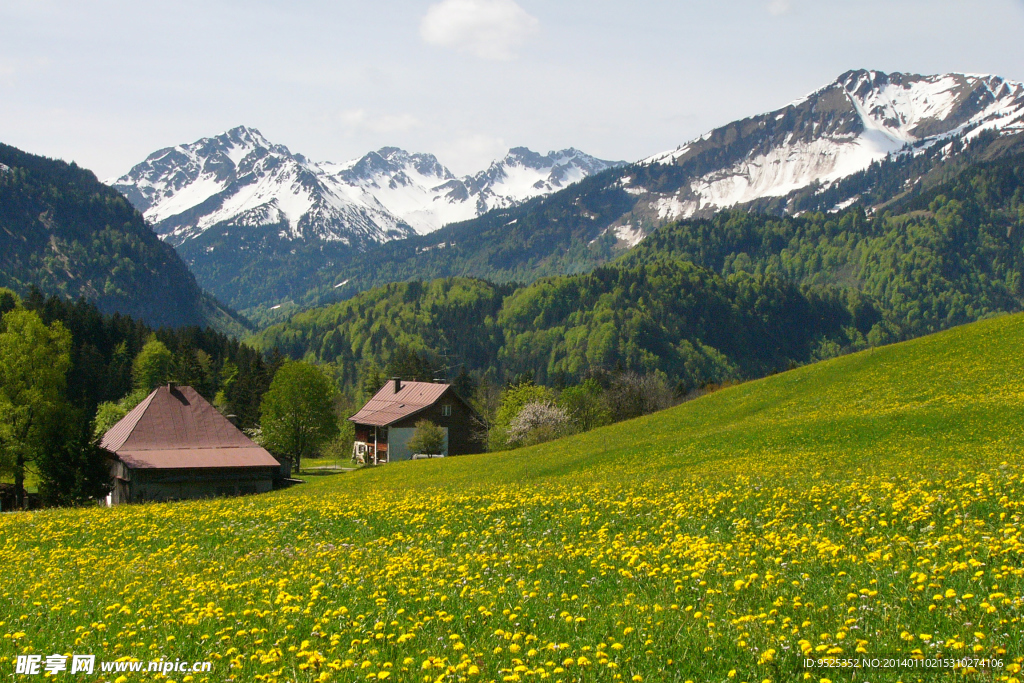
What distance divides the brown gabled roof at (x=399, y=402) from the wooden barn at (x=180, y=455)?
44749 mm

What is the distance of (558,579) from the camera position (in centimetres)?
1317

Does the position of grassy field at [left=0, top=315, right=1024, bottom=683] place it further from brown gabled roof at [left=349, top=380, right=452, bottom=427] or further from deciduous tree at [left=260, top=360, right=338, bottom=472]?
brown gabled roof at [left=349, top=380, right=452, bottom=427]

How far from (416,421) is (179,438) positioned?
4862 cm

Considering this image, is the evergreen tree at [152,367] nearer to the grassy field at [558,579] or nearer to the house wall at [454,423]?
the house wall at [454,423]

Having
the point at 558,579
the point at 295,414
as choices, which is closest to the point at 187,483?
the point at 295,414

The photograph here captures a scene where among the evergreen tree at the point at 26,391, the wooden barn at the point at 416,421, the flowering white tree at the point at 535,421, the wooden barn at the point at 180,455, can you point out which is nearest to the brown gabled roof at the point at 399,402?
the wooden barn at the point at 416,421

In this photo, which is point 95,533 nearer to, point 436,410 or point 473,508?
point 473,508

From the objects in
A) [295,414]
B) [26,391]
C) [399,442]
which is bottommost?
[399,442]

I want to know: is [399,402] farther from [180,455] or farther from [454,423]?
[180,455]

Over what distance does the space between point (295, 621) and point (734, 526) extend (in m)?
9.56

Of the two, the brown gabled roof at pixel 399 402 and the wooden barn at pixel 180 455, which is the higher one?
the brown gabled roof at pixel 399 402

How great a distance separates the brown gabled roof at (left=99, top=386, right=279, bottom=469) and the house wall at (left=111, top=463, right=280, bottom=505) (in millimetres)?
708

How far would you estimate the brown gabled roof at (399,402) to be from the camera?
114488 millimetres

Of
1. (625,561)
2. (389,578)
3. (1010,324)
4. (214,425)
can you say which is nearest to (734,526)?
(625,561)
